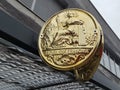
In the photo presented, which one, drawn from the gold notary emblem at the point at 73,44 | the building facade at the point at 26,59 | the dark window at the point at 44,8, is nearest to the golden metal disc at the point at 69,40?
the gold notary emblem at the point at 73,44

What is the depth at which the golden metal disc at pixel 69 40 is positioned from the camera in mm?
5000

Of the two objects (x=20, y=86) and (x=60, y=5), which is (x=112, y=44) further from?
(x=20, y=86)

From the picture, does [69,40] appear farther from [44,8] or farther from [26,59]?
[44,8]

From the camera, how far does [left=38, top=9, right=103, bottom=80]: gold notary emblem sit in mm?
5000

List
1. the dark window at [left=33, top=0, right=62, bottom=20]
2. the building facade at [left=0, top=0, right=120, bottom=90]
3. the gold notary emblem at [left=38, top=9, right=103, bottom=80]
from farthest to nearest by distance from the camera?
the dark window at [left=33, top=0, right=62, bottom=20], the gold notary emblem at [left=38, top=9, right=103, bottom=80], the building facade at [left=0, top=0, right=120, bottom=90]

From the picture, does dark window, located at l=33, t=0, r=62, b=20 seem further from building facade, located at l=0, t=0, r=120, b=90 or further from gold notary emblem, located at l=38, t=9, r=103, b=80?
gold notary emblem, located at l=38, t=9, r=103, b=80

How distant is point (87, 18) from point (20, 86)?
6.76ft

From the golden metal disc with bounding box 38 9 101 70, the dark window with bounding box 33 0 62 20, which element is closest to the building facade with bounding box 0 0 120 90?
the dark window with bounding box 33 0 62 20

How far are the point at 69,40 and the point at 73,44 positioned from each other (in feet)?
0.40

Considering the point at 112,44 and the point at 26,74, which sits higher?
the point at 112,44

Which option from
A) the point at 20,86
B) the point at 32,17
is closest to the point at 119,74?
the point at 32,17

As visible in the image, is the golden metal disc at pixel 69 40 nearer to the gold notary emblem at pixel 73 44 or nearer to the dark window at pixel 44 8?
the gold notary emblem at pixel 73 44

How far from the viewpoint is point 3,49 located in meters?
4.72

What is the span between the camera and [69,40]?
208 inches
